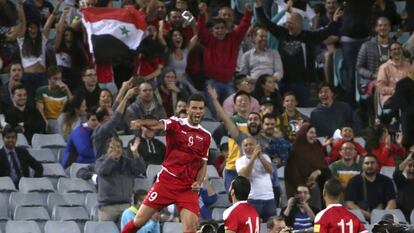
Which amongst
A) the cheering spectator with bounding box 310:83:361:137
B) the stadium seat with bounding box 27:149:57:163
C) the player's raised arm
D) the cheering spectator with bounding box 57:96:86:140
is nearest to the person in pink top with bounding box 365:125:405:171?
the cheering spectator with bounding box 310:83:361:137

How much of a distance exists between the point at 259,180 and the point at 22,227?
9.54 ft

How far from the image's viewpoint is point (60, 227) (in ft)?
63.5

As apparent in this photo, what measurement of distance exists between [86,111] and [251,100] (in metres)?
2.19

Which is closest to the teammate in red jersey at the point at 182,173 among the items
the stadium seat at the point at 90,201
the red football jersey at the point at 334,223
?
the red football jersey at the point at 334,223

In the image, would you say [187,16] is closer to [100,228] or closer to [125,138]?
[125,138]

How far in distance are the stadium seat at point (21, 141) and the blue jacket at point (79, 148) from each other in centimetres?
54

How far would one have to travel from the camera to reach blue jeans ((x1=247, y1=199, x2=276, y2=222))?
19750 mm

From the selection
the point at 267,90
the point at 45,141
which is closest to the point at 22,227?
the point at 45,141

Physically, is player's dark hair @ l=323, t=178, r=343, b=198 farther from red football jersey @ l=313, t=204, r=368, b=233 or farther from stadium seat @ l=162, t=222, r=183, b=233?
stadium seat @ l=162, t=222, r=183, b=233

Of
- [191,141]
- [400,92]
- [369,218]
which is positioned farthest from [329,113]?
[191,141]

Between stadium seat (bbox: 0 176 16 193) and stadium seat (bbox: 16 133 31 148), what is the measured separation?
3.00 ft

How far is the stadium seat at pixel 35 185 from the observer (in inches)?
798

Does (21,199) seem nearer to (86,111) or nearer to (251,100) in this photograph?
(86,111)

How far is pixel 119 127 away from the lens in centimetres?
2178
